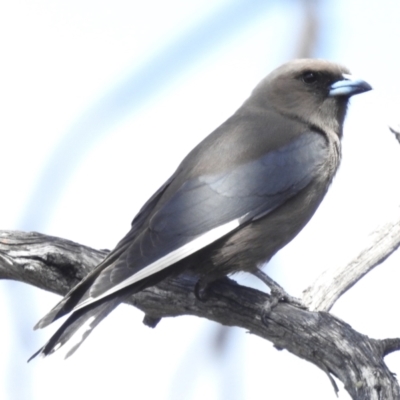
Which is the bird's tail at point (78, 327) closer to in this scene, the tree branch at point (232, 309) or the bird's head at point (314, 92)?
the tree branch at point (232, 309)

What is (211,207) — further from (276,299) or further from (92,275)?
(92,275)

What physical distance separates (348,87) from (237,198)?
1.45m

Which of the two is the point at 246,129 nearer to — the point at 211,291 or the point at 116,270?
the point at 211,291

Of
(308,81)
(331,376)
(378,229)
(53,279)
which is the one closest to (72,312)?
(53,279)

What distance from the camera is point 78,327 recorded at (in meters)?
4.87

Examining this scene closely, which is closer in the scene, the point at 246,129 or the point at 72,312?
the point at 72,312

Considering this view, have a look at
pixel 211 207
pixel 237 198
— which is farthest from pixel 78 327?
pixel 237 198

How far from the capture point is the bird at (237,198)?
197 inches

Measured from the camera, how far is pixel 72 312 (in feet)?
16.0

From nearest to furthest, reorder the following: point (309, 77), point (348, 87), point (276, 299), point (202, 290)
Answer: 1. point (276, 299)
2. point (202, 290)
3. point (348, 87)
4. point (309, 77)

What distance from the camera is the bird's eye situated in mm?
6671

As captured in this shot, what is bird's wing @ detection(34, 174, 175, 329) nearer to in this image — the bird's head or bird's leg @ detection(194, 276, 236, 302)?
bird's leg @ detection(194, 276, 236, 302)

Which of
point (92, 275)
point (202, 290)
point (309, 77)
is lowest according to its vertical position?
point (202, 290)

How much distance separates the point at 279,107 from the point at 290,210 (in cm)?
110
